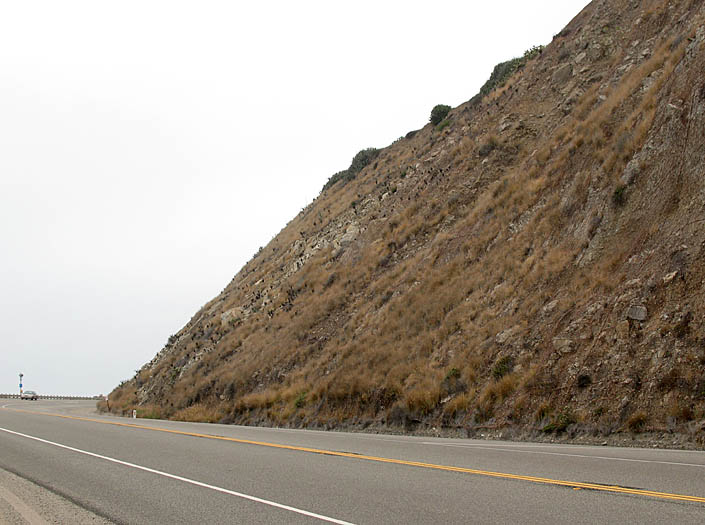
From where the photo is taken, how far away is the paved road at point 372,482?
20.0 ft

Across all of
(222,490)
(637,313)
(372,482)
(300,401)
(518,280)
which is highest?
(518,280)

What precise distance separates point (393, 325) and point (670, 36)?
17.6 meters

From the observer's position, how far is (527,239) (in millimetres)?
23125

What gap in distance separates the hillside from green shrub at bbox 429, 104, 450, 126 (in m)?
3.96

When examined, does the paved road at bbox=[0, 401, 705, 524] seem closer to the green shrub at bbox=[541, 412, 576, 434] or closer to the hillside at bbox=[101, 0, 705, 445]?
the green shrub at bbox=[541, 412, 576, 434]

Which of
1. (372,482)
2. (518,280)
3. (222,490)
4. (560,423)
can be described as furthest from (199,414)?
(372,482)

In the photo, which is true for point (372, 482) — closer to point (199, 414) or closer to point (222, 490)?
point (222, 490)

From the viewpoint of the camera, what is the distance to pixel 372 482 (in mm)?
7934

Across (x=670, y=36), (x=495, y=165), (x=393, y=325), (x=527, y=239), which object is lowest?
(x=393, y=325)

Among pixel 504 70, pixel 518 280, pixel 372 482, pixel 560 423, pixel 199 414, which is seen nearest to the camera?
pixel 372 482

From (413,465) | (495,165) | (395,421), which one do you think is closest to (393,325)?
(395,421)

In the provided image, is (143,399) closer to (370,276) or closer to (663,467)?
(370,276)

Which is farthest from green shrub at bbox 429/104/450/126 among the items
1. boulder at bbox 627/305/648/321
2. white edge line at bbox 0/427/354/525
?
white edge line at bbox 0/427/354/525

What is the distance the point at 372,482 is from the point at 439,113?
42.5 metres
